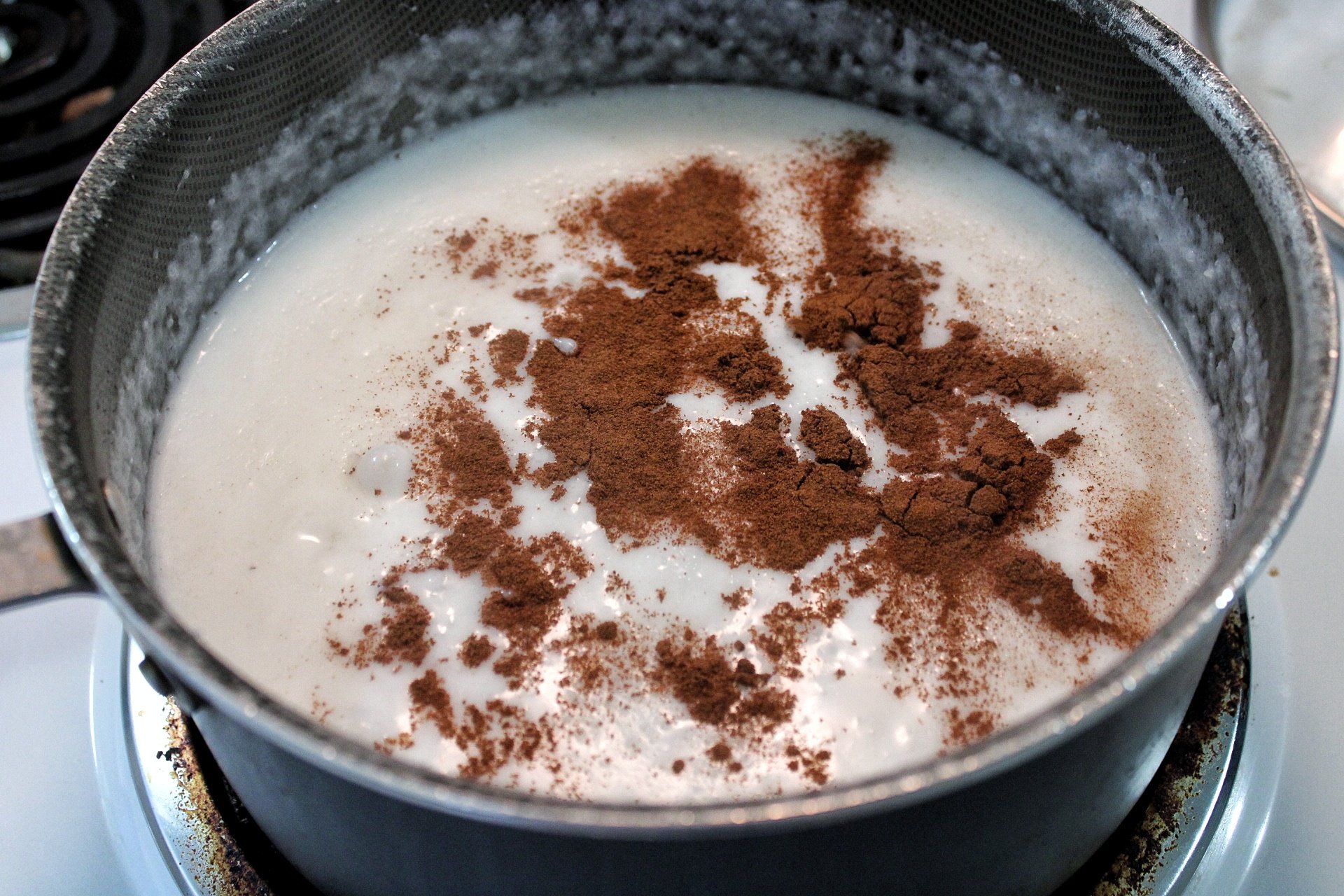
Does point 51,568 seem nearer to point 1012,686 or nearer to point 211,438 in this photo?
point 211,438

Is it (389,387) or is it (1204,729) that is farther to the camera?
(389,387)

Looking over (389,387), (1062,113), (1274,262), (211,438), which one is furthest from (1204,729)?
(211,438)

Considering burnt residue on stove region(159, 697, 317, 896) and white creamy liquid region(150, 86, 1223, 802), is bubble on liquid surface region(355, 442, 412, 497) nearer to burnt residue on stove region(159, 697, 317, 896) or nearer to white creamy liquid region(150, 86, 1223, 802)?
white creamy liquid region(150, 86, 1223, 802)

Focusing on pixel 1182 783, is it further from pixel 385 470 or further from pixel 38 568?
pixel 38 568

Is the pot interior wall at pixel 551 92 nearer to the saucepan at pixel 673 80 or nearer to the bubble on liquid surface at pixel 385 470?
the saucepan at pixel 673 80

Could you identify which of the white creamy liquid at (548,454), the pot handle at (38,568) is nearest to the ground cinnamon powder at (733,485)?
the white creamy liquid at (548,454)

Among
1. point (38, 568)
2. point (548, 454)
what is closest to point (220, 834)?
point (38, 568)
